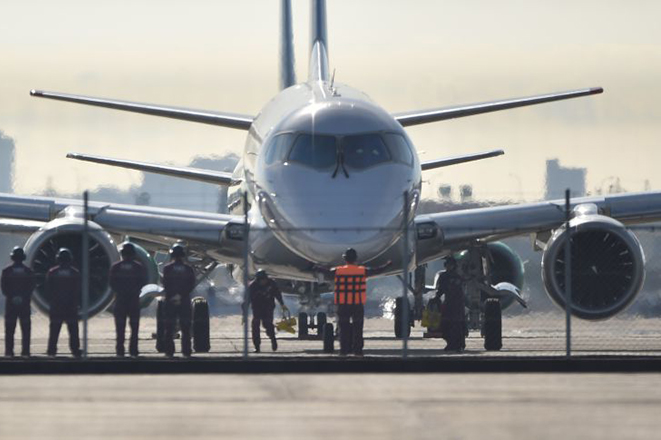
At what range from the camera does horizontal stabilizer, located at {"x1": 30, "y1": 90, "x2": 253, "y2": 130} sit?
30.4 metres

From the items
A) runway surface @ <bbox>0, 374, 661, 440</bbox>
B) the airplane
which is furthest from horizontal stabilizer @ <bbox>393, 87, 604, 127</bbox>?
runway surface @ <bbox>0, 374, 661, 440</bbox>

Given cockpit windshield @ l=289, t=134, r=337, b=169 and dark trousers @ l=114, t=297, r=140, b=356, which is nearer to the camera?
dark trousers @ l=114, t=297, r=140, b=356

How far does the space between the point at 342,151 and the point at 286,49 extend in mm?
15848

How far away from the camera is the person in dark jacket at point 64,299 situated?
2334 cm

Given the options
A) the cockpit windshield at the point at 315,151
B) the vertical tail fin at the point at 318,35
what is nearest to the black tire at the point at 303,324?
the vertical tail fin at the point at 318,35

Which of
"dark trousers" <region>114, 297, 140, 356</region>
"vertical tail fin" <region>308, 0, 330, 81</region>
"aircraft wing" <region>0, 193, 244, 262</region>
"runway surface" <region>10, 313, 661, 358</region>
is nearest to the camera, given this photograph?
"dark trousers" <region>114, 297, 140, 356</region>

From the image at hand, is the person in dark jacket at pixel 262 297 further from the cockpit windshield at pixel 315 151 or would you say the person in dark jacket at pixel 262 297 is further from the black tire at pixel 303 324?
the black tire at pixel 303 324

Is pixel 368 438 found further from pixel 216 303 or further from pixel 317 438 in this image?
pixel 216 303

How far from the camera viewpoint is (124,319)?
2334 centimetres

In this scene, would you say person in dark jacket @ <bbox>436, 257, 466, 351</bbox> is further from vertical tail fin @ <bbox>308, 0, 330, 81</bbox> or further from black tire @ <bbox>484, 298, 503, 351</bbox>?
vertical tail fin @ <bbox>308, 0, 330, 81</bbox>

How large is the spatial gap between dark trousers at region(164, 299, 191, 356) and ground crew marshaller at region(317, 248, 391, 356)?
204 centimetres

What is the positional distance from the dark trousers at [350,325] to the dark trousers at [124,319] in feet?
8.81

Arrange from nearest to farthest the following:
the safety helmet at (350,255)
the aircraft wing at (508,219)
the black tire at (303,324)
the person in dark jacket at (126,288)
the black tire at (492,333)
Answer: the person in dark jacket at (126,288)
the safety helmet at (350,255)
the black tire at (492,333)
the aircraft wing at (508,219)
the black tire at (303,324)

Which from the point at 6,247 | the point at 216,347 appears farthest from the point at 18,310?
the point at 6,247
